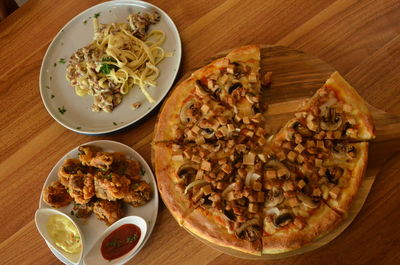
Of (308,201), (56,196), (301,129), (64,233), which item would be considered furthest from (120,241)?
(301,129)

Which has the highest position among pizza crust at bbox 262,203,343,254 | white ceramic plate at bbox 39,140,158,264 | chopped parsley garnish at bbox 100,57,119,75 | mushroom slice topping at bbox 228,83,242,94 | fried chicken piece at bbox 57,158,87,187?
chopped parsley garnish at bbox 100,57,119,75

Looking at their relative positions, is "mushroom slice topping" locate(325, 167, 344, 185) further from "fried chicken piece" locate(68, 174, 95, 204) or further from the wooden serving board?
"fried chicken piece" locate(68, 174, 95, 204)

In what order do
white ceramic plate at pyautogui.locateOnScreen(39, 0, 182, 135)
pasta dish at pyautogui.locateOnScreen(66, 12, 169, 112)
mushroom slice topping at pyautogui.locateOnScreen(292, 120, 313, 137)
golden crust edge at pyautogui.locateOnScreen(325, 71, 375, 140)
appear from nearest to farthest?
golden crust edge at pyautogui.locateOnScreen(325, 71, 375, 140) < mushroom slice topping at pyautogui.locateOnScreen(292, 120, 313, 137) < white ceramic plate at pyautogui.locateOnScreen(39, 0, 182, 135) < pasta dish at pyautogui.locateOnScreen(66, 12, 169, 112)

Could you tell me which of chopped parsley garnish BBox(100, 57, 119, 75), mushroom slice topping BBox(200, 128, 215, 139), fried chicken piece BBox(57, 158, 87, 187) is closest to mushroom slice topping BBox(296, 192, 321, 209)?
mushroom slice topping BBox(200, 128, 215, 139)

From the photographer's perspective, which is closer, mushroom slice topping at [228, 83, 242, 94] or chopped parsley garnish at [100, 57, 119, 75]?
mushroom slice topping at [228, 83, 242, 94]

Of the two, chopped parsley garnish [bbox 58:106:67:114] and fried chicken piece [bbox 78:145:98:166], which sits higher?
chopped parsley garnish [bbox 58:106:67:114]

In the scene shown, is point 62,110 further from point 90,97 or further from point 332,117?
point 332,117

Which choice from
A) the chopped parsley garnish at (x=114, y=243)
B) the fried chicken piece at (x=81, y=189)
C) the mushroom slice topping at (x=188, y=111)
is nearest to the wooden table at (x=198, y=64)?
the chopped parsley garnish at (x=114, y=243)
